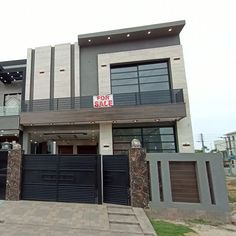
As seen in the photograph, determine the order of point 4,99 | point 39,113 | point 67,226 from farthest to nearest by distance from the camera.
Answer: point 4,99 < point 39,113 < point 67,226

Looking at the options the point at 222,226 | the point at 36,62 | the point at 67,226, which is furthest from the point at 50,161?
the point at 36,62

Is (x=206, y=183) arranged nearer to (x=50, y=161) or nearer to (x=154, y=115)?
(x=154, y=115)

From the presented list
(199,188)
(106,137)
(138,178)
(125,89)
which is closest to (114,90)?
(125,89)

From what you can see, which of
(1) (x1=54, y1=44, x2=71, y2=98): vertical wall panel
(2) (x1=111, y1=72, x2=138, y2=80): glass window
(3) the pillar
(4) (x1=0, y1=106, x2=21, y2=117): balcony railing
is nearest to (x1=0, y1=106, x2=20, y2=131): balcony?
(4) (x1=0, y1=106, x2=21, y2=117): balcony railing

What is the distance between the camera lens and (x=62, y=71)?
13.8 metres

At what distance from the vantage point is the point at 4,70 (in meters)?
14.6

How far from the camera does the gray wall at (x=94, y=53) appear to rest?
43.2 feet

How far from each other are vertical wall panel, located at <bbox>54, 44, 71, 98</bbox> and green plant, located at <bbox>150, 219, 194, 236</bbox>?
10.4m

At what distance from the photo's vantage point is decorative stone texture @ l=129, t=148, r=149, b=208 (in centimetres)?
670

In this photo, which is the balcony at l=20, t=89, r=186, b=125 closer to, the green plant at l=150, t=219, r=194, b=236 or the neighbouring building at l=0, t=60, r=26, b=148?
the neighbouring building at l=0, t=60, r=26, b=148

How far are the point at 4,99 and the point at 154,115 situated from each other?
44.6ft

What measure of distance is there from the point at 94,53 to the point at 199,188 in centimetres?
1140

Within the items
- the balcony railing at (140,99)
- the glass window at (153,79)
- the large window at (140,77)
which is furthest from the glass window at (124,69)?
the balcony railing at (140,99)

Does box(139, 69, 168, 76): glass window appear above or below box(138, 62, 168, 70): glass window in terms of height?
below
